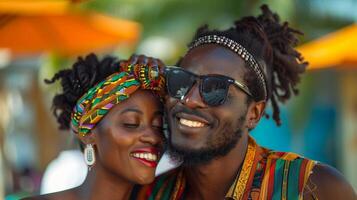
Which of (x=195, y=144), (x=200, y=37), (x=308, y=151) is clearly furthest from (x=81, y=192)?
(x=308, y=151)

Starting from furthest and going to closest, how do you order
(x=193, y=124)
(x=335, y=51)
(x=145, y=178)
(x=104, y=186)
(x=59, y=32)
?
(x=59, y=32) < (x=335, y=51) < (x=104, y=186) < (x=145, y=178) < (x=193, y=124)

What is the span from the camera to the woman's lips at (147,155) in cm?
436

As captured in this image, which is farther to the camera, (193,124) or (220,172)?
(220,172)

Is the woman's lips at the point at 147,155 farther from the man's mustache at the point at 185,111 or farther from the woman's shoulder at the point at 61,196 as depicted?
the woman's shoulder at the point at 61,196

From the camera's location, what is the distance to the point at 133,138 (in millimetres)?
4332

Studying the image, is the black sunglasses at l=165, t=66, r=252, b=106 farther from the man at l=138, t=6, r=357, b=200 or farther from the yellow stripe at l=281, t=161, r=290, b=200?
the yellow stripe at l=281, t=161, r=290, b=200

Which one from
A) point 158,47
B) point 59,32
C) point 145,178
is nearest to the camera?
point 145,178

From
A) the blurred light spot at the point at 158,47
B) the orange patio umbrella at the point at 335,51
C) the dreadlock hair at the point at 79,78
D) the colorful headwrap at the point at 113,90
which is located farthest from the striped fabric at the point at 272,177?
the blurred light spot at the point at 158,47

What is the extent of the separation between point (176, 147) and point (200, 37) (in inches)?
25.9

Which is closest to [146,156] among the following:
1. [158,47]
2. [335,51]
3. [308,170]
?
[308,170]

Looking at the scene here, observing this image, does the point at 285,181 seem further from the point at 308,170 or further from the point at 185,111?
the point at 185,111

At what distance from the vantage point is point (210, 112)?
427 cm

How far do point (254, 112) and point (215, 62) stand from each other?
1.17 ft

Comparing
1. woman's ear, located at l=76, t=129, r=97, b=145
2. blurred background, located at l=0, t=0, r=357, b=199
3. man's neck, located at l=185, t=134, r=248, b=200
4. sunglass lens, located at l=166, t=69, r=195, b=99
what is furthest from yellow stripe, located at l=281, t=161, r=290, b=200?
blurred background, located at l=0, t=0, r=357, b=199
